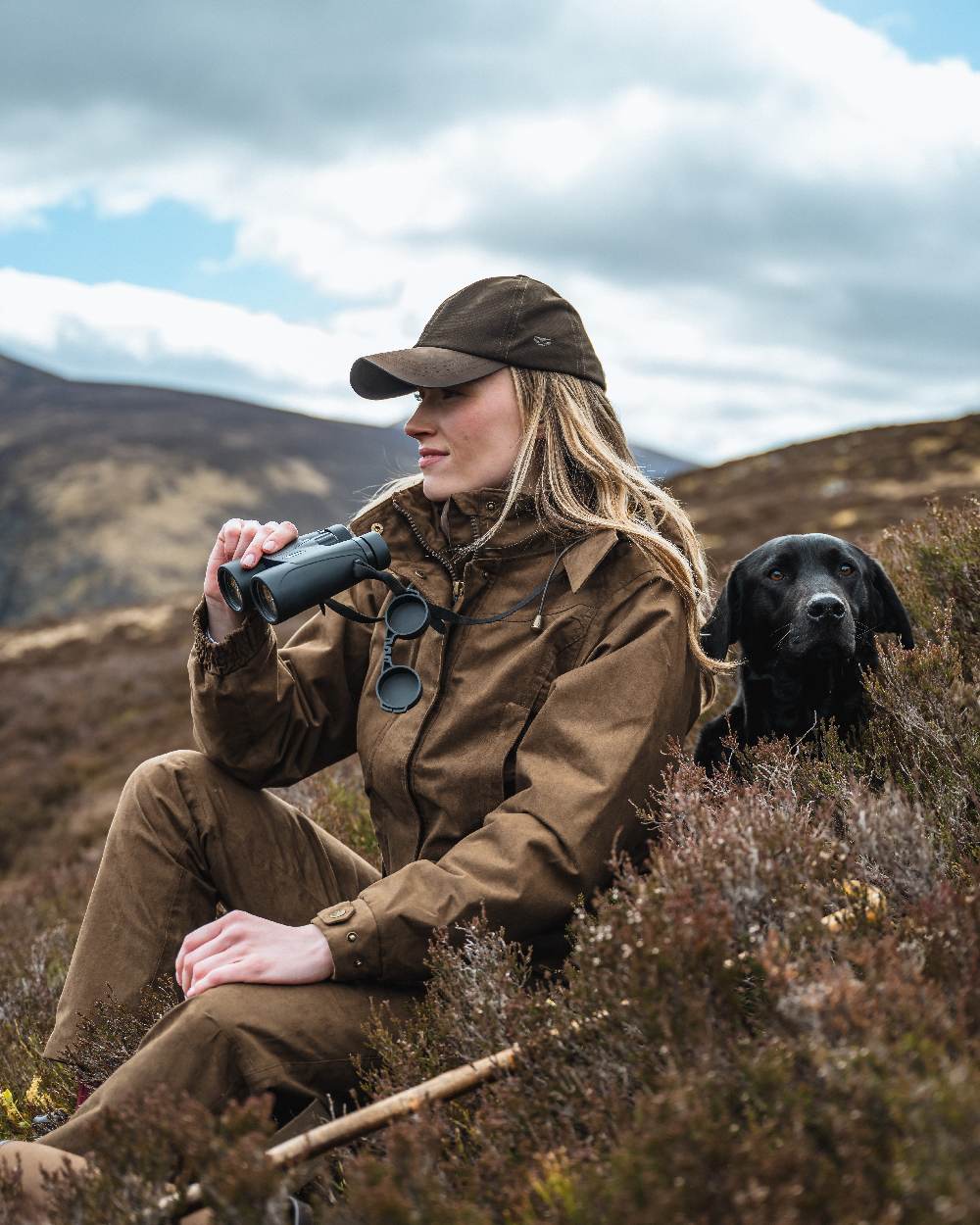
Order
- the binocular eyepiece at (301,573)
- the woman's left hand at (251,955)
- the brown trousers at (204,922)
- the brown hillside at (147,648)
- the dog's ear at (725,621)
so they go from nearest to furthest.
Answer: the brown trousers at (204,922) < the woman's left hand at (251,955) < the binocular eyepiece at (301,573) < the dog's ear at (725,621) < the brown hillside at (147,648)

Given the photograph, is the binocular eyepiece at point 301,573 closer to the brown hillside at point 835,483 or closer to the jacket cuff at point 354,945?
the jacket cuff at point 354,945

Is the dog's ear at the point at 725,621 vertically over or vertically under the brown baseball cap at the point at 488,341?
under

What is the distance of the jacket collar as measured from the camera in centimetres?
313

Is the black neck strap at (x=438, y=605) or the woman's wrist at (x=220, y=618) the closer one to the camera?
the black neck strap at (x=438, y=605)

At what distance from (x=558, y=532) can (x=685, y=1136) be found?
189 centimetres

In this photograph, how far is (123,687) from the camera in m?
18.9

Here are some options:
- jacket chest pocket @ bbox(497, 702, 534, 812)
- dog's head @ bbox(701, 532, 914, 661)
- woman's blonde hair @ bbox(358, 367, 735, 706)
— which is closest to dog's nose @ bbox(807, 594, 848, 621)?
dog's head @ bbox(701, 532, 914, 661)

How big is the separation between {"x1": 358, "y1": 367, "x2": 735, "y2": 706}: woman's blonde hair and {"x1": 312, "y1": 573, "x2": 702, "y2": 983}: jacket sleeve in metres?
0.13

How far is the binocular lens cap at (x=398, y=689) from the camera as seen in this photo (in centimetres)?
320

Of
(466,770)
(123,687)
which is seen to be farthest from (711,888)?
(123,687)

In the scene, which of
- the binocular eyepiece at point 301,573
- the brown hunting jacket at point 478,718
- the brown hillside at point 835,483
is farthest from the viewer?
the brown hillside at point 835,483

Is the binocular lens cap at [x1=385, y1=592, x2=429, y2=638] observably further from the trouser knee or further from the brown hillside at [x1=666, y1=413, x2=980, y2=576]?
the brown hillside at [x1=666, y1=413, x2=980, y2=576]

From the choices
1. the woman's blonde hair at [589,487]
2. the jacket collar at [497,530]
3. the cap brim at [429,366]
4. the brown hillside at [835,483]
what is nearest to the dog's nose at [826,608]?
the woman's blonde hair at [589,487]

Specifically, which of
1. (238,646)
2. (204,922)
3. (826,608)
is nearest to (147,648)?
(204,922)
